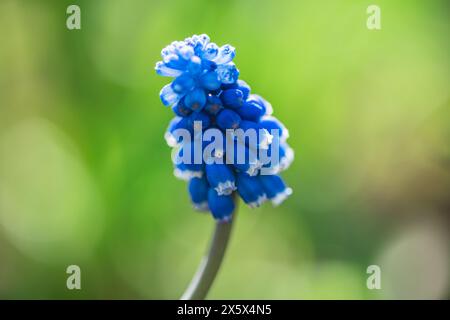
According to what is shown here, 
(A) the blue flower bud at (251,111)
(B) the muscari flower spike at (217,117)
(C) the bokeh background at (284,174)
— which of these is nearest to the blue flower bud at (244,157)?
(B) the muscari flower spike at (217,117)

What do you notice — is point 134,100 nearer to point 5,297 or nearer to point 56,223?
point 56,223

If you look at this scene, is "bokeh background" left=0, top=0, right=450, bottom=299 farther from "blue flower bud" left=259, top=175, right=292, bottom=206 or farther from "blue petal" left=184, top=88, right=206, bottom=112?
"blue petal" left=184, top=88, right=206, bottom=112

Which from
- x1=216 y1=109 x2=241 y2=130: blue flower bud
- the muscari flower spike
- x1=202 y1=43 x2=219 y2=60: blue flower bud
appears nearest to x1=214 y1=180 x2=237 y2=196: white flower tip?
the muscari flower spike

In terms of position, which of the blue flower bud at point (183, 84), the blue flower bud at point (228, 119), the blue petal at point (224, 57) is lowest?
the blue flower bud at point (228, 119)

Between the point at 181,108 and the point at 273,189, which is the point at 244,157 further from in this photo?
the point at 181,108

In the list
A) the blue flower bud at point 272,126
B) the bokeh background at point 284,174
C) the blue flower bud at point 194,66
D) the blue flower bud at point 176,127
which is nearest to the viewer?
the blue flower bud at point 194,66

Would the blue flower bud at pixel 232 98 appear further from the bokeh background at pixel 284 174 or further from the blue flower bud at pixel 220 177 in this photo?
the bokeh background at pixel 284 174

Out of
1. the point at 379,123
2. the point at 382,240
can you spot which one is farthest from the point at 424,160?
the point at 382,240
